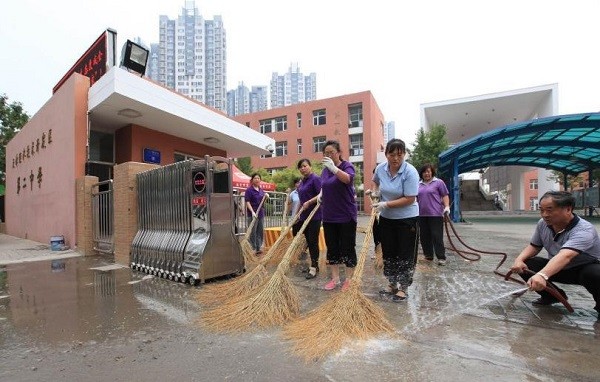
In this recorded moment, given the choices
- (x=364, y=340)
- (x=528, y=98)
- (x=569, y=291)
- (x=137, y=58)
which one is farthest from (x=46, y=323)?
(x=528, y=98)

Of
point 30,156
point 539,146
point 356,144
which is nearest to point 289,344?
point 30,156

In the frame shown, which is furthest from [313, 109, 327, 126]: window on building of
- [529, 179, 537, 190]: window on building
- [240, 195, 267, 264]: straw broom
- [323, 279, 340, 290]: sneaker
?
[323, 279, 340, 290]: sneaker

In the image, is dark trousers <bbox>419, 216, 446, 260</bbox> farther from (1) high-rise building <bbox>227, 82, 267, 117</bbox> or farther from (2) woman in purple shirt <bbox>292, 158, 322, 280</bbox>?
(1) high-rise building <bbox>227, 82, 267, 117</bbox>

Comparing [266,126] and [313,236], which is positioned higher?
[266,126]

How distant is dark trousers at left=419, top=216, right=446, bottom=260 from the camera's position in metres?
5.32

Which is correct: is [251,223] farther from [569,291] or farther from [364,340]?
[569,291]

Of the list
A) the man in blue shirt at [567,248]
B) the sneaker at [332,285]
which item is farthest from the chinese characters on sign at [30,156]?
the man in blue shirt at [567,248]

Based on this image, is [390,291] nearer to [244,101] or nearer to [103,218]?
[103,218]

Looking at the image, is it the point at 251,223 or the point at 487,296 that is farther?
the point at 251,223

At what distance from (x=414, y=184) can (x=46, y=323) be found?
11.9ft

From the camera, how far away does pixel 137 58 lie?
8.88 meters

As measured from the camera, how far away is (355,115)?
109 ft

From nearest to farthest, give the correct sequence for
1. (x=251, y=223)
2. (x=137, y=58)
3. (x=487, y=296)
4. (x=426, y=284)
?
(x=487, y=296)
(x=426, y=284)
(x=251, y=223)
(x=137, y=58)

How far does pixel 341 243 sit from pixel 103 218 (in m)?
5.81
